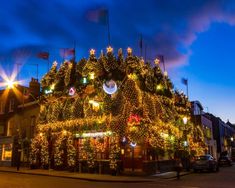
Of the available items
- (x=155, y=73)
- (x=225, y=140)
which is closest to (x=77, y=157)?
(x=155, y=73)

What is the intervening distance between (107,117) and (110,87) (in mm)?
2546

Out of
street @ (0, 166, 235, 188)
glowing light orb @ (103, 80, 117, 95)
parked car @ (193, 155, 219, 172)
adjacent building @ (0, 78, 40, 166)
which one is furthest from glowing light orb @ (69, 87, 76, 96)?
parked car @ (193, 155, 219, 172)

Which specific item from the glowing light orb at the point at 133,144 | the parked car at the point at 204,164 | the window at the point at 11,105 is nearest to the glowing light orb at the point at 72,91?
the glowing light orb at the point at 133,144

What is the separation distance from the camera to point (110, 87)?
27.8 m

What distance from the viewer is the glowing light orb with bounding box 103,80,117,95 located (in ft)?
90.6

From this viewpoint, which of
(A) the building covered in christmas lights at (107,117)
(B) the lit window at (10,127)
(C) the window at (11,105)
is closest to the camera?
(A) the building covered in christmas lights at (107,117)

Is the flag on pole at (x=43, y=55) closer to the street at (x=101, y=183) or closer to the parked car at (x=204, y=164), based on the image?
the street at (x=101, y=183)

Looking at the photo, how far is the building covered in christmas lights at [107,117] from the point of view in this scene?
26844 millimetres

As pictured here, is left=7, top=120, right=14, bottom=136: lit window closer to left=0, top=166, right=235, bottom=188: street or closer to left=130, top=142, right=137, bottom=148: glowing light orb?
left=130, top=142, right=137, bottom=148: glowing light orb

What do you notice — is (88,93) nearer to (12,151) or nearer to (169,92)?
(169,92)

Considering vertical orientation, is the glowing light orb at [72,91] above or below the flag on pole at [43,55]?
below

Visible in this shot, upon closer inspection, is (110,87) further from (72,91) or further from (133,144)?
(133,144)

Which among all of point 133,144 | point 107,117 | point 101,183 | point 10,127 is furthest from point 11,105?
point 101,183

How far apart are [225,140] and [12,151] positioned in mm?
49714
